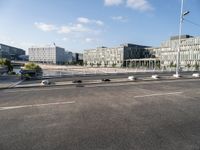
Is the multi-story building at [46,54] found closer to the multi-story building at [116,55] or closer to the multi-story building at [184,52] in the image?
→ the multi-story building at [116,55]

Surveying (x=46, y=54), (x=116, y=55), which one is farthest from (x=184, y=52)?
(x=46, y=54)

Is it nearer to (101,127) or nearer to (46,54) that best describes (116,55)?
(46,54)

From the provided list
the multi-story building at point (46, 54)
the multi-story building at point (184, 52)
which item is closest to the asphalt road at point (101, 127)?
the multi-story building at point (184, 52)

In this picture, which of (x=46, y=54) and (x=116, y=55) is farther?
(x=46, y=54)

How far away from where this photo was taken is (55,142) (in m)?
4.32

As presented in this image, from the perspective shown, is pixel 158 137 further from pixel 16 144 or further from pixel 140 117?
pixel 16 144

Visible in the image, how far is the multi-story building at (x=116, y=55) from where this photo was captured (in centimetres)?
14671

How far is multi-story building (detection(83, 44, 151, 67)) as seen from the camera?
5776 inches

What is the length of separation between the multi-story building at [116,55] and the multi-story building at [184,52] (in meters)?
30.0

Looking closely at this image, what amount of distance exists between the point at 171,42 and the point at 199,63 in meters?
29.2

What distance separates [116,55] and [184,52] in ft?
197

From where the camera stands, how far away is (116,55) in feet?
496

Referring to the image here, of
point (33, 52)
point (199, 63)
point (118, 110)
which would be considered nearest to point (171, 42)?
point (199, 63)

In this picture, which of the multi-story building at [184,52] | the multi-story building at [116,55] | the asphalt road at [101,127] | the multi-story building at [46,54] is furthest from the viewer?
the multi-story building at [46,54]
